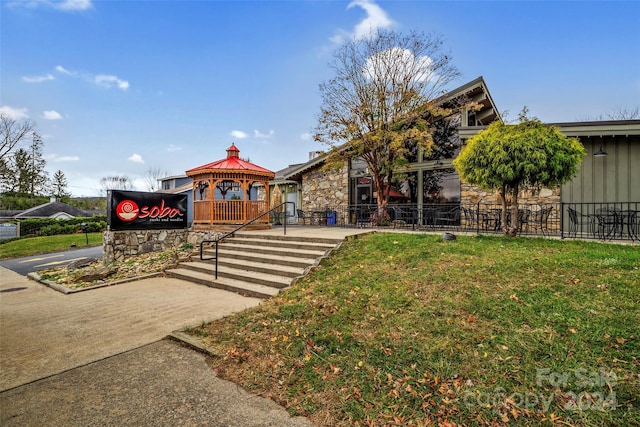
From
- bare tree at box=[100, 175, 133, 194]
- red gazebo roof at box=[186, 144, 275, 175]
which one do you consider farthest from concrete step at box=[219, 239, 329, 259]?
bare tree at box=[100, 175, 133, 194]

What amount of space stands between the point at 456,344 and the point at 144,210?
1059 cm

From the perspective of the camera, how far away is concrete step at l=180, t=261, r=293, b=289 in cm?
614

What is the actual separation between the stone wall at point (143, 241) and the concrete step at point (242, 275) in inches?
89.1

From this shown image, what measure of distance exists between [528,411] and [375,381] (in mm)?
1186

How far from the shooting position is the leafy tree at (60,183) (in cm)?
4247

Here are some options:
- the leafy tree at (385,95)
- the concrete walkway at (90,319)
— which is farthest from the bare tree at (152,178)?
the concrete walkway at (90,319)

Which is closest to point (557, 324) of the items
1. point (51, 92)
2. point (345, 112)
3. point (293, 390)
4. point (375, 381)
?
point (375, 381)

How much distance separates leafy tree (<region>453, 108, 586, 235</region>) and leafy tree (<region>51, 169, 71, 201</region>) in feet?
177

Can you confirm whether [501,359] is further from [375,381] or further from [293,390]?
[293,390]

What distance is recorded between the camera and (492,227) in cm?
990

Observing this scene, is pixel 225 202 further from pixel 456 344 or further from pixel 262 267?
pixel 456 344

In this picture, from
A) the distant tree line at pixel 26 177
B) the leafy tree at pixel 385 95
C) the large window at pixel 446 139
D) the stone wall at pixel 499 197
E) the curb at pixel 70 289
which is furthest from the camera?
the distant tree line at pixel 26 177

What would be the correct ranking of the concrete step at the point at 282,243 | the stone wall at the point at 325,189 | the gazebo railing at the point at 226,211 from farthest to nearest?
1. the stone wall at the point at 325,189
2. the gazebo railing at the point at 226,211
3. the concrete step at the point at 282,243

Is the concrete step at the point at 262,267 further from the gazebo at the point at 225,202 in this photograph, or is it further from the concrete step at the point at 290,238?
the gazebo at the point at 225,202
